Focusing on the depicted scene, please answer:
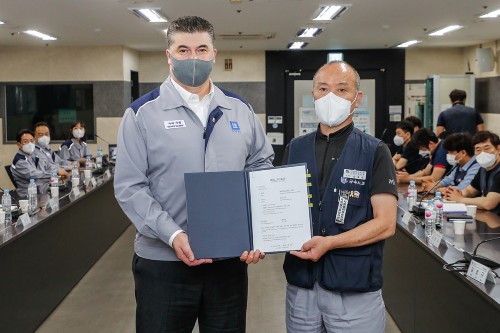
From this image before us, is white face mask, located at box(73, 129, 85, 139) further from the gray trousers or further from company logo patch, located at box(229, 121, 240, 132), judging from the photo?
the gray trousers

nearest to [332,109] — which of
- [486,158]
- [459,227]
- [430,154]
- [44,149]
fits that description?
[459,227]

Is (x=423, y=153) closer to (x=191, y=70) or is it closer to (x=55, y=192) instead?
(x=55, y=192)

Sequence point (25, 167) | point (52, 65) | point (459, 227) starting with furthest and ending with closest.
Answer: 1. point (52, 65)
2. point (25, 167)
3. point (459, 227)

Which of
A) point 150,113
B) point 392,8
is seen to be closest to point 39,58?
point 392,8

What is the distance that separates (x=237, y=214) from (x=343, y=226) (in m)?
0.35

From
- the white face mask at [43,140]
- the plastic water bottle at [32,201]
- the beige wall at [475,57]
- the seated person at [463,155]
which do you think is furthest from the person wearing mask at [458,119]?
the plastic water bottle at [32,201]

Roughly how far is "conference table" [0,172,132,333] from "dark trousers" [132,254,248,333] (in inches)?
69.8

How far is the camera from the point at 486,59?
419 inches

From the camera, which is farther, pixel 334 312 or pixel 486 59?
pixel 486 59

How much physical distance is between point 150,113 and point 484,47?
10418mm

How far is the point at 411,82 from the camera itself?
12.2 m

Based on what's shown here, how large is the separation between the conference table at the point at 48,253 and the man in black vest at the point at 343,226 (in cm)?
216

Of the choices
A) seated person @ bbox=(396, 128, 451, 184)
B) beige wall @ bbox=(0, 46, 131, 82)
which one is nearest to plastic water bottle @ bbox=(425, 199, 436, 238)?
seated person @ bbox=(396, 128, 451, 184)

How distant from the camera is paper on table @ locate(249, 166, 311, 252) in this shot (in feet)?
6.45
